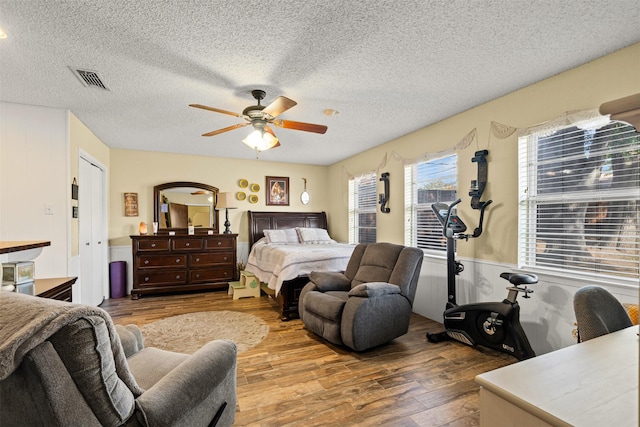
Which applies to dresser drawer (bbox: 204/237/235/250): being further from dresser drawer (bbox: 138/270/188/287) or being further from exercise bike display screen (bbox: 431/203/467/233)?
exercise bike display screen (bbox: 431/203/467/233)

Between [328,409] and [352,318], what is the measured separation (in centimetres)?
89

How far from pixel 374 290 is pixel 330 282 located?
74 cm

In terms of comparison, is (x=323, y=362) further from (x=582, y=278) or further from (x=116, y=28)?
(x=116, y=28)

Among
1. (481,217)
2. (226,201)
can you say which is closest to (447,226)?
(481,217)

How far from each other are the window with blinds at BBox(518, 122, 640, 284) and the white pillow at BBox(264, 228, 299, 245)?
12.3ft

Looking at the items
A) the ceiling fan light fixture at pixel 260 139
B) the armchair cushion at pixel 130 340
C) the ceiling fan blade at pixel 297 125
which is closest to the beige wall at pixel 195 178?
the ceiling fan light fixture at pixel 260 139

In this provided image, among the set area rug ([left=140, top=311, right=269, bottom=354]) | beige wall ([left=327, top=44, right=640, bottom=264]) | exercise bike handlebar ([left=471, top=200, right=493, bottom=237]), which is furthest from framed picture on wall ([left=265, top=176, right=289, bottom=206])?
exercise bike handlebar ([left=471, top=200, right=493, bottom=237])

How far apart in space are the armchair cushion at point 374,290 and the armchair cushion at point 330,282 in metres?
0.53

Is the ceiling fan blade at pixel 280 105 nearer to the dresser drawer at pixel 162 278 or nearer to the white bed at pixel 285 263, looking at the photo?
the white bed at pixel 285 263

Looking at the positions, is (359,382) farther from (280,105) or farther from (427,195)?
(427,195)

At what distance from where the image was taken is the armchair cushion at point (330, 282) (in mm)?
3553

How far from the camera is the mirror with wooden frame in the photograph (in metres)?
5.63

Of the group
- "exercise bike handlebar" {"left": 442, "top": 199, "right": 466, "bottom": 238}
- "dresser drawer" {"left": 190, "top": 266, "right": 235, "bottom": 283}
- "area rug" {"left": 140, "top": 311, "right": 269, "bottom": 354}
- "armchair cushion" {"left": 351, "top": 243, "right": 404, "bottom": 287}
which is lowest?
"area rug" {"left": 140, "top": 311, "right": 269, "bottom": 354}

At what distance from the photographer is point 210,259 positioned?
18.1 ft
